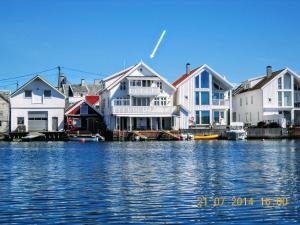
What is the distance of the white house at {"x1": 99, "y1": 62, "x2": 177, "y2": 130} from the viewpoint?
73625 millimetres

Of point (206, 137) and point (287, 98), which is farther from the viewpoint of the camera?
point (287, 98)

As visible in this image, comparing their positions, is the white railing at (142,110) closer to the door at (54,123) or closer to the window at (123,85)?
the window at (123,85)

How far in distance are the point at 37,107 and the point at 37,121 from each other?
6.91 feet

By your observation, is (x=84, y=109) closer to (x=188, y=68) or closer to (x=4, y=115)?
(x=4, y=115)

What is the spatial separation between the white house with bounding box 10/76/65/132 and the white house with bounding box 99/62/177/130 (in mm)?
7517

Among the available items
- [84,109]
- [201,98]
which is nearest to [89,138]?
[84,109]

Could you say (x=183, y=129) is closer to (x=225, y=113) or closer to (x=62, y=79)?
(x=225, y=113)

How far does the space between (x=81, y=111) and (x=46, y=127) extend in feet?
19.1

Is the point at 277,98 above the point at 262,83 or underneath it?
underneath

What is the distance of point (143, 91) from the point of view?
74500mm

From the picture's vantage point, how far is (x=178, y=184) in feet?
72.3

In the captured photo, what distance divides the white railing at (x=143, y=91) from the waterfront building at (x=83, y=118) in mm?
7110

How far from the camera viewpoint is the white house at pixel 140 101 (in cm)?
7362

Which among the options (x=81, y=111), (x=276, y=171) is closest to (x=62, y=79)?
(x=81, y=111)
